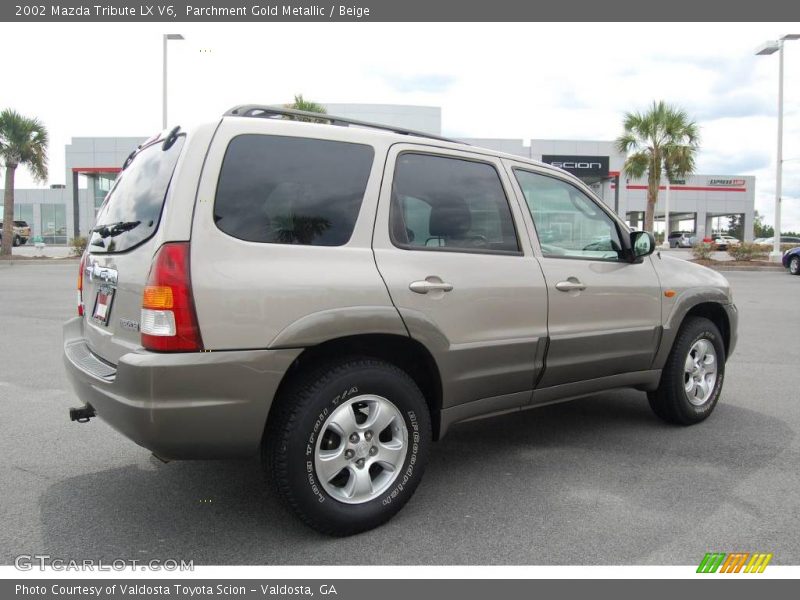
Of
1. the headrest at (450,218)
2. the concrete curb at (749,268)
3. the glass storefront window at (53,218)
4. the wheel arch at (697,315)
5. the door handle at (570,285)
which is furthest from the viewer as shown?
the glass storefront window at (53,218)

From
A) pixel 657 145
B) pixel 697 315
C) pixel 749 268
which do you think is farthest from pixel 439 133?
pixel 697 315

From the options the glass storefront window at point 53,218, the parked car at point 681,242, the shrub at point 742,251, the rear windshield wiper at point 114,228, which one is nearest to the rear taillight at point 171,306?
the rear windshield wiper at point 114,228

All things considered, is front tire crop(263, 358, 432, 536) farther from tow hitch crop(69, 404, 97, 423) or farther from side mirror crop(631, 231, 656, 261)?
side mirror crop(631, 231, 656, 261)

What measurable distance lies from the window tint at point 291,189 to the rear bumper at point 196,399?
55 cm

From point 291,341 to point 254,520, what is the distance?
40.2 inches

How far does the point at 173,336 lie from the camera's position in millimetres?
2492

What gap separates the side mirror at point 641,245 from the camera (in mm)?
4133

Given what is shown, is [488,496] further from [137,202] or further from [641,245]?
[137,202]

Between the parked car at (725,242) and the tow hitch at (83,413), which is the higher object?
the parked car at (725,242)

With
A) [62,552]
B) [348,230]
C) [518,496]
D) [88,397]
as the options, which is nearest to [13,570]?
[62,552]

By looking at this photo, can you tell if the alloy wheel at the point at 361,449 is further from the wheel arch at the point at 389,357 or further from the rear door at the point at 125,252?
the rear door at the point at 125,252

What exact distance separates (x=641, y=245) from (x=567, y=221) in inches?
22.4

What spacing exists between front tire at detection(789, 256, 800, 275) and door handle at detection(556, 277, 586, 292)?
21651 mm

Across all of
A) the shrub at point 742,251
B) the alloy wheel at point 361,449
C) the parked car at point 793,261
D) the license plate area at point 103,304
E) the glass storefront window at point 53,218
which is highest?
the glass storefront window at point 53,218
